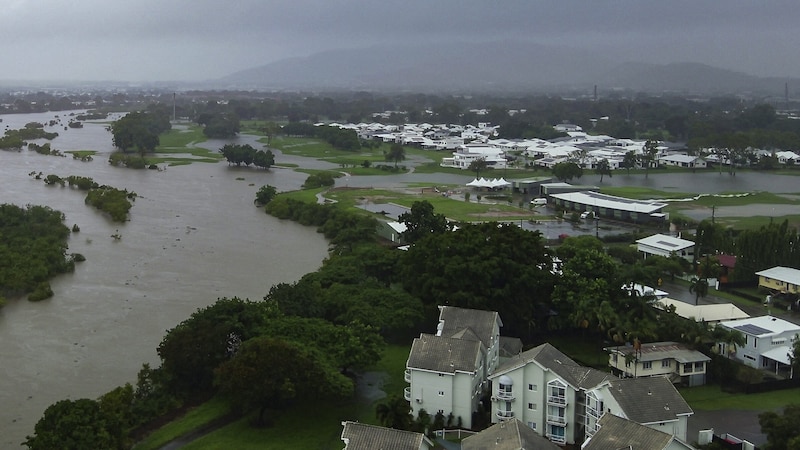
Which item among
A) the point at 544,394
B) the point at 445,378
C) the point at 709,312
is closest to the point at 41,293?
the point at 445,378

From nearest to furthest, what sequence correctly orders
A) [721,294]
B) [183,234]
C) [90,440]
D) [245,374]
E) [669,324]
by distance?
[90,440] → [245,374] → [669,324] → [721,294] → [183,234]

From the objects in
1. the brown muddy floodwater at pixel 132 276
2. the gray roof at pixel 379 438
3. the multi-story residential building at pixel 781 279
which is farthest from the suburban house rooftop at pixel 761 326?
the brown muddy floodwater at pixel 132 276

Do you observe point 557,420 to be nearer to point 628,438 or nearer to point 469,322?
point 628,438

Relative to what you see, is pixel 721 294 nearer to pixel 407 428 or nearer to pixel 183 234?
pixel 407 428

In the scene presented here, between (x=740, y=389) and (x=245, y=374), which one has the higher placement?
(x=245, y=374)

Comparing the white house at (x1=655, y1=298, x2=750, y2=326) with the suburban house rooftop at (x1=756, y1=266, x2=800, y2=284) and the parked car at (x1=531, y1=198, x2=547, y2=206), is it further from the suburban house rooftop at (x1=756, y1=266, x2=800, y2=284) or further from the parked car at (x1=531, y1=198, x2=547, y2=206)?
the parked car at (x1=531, y1=198, x2=547, y2=206)

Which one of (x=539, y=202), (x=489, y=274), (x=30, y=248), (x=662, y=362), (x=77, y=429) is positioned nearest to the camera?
(x=77, y=429)

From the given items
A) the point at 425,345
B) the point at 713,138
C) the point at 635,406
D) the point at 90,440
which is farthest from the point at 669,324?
the point at 713,138
